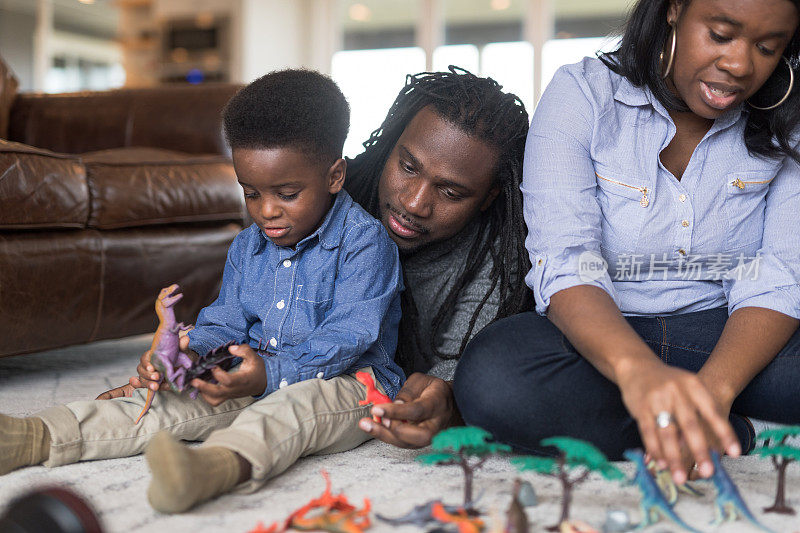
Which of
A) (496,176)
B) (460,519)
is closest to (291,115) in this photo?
(496,176)

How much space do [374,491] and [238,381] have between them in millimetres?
257

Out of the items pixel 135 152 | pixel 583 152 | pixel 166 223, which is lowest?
pixel 166 223

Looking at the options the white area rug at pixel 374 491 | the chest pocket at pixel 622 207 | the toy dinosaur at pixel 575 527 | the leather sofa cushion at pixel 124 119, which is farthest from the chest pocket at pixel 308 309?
the leather sofa cushion at pixel 124 119

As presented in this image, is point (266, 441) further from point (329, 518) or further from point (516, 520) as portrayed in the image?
point (516, 520)

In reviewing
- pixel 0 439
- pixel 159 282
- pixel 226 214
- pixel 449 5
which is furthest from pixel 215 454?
pixel 449 5

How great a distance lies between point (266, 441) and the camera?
1033 mm

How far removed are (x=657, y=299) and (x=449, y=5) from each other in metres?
5.28

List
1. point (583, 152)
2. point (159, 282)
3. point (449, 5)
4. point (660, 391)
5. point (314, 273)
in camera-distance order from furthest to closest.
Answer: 1. point (449, 5)
2. point (159, 282)
3. point (314, 273)
4. point (583, 152)
5. point (660, 391)

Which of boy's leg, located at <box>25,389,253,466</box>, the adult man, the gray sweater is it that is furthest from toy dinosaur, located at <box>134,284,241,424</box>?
the gray sweater

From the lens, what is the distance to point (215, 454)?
96 cm

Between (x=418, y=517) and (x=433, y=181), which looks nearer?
(x=418, y=517)

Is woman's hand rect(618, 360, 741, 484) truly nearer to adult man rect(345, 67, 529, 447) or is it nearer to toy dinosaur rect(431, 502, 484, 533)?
toy dinosaur rect(431, 502, 484, 533)

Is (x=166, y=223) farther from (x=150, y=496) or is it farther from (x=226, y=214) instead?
(x=150, y=496)

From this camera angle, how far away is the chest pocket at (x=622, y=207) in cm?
117
